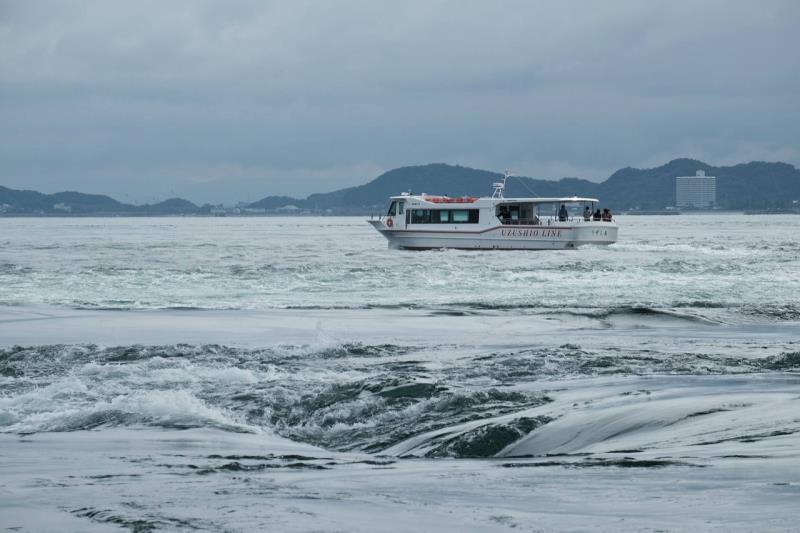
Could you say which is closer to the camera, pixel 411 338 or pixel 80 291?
pixel 411 338

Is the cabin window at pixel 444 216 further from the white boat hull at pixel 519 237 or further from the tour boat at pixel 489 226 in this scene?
the white boat hull at pixel 519 237

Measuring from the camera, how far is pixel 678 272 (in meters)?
35.2

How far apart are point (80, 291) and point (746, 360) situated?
19.6m

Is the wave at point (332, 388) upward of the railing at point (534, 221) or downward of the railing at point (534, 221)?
downward

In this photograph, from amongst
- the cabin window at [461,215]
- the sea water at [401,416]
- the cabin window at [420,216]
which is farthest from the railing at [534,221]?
the sea water at [401,416]

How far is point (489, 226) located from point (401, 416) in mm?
44874

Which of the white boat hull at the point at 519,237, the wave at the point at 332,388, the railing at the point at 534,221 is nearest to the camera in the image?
the wave at the point at 332,388

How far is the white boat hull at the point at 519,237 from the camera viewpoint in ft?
175

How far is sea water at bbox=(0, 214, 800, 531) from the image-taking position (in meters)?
5.55

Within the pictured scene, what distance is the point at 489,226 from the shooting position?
177ft

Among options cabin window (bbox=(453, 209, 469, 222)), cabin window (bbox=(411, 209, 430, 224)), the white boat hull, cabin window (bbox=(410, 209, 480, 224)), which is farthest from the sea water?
cabin window (bbox=(411, 209, 430, 224))

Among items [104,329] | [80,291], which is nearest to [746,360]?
[104,329]

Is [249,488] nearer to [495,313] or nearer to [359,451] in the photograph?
[359,451]

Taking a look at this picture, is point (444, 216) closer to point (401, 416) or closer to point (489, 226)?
point (489, 226)
